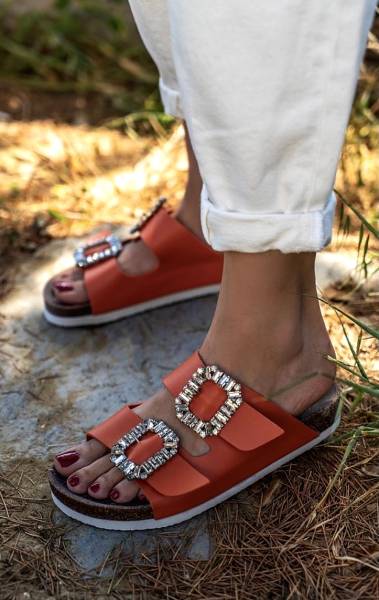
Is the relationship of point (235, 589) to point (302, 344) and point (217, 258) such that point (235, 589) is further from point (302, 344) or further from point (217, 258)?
point (217, 258)

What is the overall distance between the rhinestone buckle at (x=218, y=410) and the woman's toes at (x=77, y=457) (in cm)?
13

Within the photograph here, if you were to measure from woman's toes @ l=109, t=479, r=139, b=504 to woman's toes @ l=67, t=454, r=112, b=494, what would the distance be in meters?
0.04

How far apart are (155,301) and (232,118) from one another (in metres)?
0.73

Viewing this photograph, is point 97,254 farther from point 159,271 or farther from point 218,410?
point 218,410

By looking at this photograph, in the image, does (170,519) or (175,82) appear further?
(175,82)

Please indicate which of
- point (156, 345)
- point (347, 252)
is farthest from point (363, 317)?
point (156, 345)

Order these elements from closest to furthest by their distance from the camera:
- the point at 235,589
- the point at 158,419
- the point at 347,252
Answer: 1. the point at 235,589
2. the point at 158,419
3. the point at 347,252

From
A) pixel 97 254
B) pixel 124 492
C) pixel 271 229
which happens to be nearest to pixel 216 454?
pixel 124 492

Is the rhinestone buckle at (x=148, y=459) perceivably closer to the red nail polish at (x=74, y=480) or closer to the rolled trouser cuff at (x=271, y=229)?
the red nail polish at (x=74, y=480)

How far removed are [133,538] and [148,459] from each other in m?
0.11

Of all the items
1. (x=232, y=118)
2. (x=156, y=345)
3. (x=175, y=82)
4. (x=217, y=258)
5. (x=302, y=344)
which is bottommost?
(x=156, y=345)

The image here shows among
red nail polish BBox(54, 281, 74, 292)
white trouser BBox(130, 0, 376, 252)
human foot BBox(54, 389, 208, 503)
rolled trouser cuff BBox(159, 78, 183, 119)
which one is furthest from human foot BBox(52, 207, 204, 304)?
white trouser BBox(130, 0, 376, 252)

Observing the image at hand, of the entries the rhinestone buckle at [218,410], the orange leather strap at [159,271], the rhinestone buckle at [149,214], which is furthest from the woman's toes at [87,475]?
the rhinestone buckle at [149,214]

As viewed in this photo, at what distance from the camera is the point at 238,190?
93 cm
